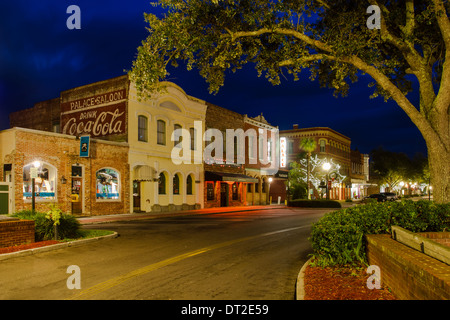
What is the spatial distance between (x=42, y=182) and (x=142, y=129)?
28.5 ft

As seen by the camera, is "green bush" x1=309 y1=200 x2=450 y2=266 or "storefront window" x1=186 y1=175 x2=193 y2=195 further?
"storefront window" x1=186 y1=175 x2=193 y2=195

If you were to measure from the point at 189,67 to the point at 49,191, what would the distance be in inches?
561

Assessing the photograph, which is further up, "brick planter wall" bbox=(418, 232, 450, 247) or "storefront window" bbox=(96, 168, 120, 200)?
"storefront window" bbox=(96, 168, 120, 200)

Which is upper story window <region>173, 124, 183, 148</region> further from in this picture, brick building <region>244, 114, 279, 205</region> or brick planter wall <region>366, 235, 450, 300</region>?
brick planter wall <region>366, 235, 450, 300</region>

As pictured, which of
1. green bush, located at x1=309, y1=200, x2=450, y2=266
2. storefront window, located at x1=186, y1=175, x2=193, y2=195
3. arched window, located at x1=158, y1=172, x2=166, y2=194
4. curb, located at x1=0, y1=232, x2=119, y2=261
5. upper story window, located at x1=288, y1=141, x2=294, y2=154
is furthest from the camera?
upper story window, located at x1=288, y1=141, x2=294, y2=154

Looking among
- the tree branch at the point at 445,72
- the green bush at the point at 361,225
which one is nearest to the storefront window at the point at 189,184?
the tree branch at the point at 445,72

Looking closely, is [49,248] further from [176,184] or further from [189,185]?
[189,185]

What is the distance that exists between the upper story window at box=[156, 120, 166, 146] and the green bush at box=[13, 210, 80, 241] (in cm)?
1760

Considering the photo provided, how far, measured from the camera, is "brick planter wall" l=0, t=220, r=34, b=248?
1070 centimetres

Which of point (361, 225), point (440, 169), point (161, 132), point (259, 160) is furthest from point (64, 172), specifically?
point (259, 160)

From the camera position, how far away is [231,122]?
128ft

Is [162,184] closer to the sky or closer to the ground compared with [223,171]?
closer to the ground

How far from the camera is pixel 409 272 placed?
4953mm

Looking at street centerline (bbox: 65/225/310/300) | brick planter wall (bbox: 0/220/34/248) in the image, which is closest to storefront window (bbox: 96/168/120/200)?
brick planter wall (bbox: 0/220/34/248)
